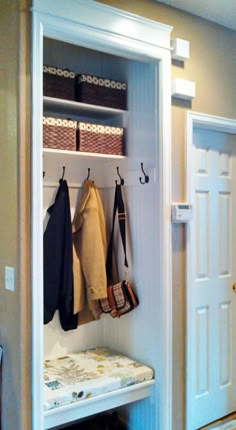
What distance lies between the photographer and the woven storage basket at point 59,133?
2170 mm

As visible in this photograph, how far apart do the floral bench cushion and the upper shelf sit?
5.02 ft

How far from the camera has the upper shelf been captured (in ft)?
7.41

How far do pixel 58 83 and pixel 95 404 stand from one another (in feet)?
5.83

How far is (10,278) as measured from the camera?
1.94 metres

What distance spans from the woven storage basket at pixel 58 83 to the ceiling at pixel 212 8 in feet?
2.33

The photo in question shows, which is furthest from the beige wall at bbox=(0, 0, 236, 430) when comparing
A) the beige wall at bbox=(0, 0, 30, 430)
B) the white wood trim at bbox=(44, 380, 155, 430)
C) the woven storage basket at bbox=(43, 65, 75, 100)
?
the woven storage basket at bbox=(43, 65, 75, 100)

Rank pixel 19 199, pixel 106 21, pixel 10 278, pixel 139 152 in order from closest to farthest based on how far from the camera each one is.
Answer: pixel 19 199 → pixel 10 278 → pixel 106 21 → pixel 139 152

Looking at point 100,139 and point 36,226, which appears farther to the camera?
point 100,139

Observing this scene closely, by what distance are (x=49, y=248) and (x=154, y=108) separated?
102 cm

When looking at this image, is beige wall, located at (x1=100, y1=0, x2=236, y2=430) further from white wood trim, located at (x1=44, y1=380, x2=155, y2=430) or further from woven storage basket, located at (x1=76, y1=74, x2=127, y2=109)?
woven storage basket, located at (x1=76, y1=74, x2=127, y2=109)

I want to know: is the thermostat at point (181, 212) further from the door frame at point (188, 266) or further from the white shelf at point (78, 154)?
the white shelf at point (78, 154)

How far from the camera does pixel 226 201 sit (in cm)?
288

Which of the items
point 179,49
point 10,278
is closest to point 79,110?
point 179,49

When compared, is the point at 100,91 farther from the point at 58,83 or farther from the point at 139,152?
the point at 139,152
